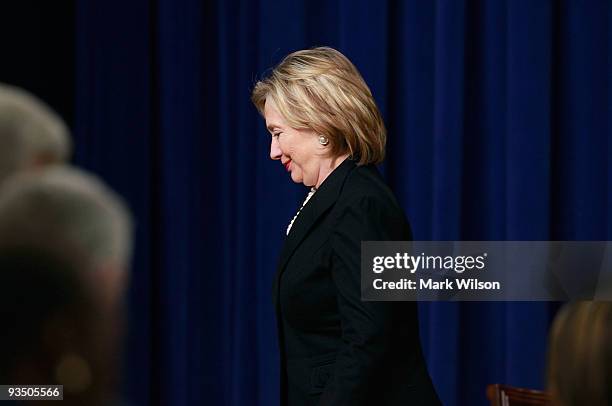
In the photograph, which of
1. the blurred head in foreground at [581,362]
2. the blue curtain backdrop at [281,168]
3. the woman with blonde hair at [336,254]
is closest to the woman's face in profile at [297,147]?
the woman with blonde hair at [336,254]

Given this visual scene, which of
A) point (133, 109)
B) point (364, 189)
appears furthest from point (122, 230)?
point (133, 109)

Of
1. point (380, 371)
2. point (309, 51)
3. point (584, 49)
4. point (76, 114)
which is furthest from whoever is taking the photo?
point (76, 114)

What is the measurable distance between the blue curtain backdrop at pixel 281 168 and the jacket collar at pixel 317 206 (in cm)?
114

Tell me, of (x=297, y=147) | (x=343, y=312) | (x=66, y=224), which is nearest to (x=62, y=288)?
(x=66, y=224)

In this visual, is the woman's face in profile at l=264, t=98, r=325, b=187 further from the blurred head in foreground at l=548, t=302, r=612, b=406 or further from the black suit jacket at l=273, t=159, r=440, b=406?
the blurred head in foreground at l=548, t=302, r=612, b=406

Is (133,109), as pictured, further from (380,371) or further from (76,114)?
(380,371)

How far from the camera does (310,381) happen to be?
4.27 feet

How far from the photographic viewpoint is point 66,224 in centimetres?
23

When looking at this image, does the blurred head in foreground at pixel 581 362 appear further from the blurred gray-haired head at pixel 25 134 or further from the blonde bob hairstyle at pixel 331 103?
the blonde bob hairstyle at pixel 331 103

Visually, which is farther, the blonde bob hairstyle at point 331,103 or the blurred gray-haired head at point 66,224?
the blonde bob hairstyle at point 331,103

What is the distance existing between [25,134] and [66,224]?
0.05 m

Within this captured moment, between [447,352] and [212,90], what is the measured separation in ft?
3.44

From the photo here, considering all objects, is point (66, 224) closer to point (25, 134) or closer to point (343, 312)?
point (25, 134)

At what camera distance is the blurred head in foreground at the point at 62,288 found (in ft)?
→ 0.75
